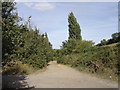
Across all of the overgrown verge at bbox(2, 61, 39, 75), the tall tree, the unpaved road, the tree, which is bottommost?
the unpaved road

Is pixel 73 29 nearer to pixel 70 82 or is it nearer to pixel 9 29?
pixel 70 82

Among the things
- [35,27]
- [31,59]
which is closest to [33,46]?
[31,59]

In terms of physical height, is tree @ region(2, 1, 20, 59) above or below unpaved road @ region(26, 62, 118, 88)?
above

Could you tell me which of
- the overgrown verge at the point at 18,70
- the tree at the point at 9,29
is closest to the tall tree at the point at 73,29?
the overgrown verge at the point at 18,70

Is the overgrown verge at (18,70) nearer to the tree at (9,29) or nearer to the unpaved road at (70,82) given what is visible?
the unpaved road at (70,82)

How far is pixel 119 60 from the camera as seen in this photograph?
43.4 feet

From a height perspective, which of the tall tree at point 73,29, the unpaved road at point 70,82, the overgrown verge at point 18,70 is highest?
the tall tree at point 73,29

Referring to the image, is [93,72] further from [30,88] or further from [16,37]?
[16,37]

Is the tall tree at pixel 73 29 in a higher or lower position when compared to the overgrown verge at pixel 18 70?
higher

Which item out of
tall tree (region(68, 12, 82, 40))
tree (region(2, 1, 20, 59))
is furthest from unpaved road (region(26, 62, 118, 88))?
tall tree (region(68, 12, 82, 40))

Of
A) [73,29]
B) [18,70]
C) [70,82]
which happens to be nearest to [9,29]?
[70,82]

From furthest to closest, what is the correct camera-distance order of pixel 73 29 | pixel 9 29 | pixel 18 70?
pixel 73 29, pixel 18 70, pixel 9 29

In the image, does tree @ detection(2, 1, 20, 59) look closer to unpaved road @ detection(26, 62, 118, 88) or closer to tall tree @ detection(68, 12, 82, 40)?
unpaved road @ detection(26, 62, 118, 88)

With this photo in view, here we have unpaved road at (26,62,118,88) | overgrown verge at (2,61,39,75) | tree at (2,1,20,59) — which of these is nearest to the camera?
tree at (2,1,20,59)
